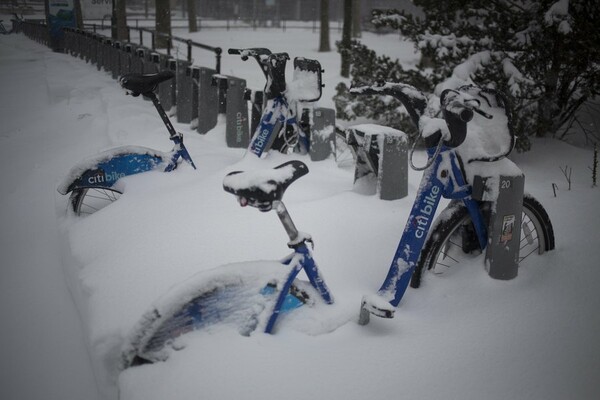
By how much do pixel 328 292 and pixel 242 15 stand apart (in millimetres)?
48985

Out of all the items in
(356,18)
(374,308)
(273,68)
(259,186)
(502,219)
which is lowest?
(374,308)

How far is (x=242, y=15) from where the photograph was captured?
47.2 m

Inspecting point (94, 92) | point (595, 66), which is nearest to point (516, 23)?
point (595, 66)

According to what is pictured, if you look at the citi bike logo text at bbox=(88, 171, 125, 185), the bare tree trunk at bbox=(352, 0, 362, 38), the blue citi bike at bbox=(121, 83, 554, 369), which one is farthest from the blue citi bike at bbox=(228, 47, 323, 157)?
the bare tree trunk at bbox=(352, 0, 362, 38)

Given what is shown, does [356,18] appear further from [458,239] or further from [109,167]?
[458,239]

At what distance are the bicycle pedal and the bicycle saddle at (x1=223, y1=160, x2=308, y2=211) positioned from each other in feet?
2.62

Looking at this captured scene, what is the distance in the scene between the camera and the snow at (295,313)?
2135 millimetres

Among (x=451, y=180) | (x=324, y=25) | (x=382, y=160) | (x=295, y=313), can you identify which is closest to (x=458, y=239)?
(x=451, y=180)

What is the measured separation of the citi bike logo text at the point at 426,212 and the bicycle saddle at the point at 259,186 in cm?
88

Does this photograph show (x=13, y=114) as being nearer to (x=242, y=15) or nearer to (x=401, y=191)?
(x=401, y=191)

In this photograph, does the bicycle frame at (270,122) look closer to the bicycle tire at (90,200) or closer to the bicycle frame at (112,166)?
the bicycle frame at (112,166)

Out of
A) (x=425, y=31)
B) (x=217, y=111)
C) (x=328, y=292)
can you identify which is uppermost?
(x=425, y=31)

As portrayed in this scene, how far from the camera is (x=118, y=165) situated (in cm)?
394

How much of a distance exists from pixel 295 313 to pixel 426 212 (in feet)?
2.98
